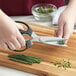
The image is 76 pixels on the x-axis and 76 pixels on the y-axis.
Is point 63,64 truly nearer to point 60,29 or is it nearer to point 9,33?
point 60,29

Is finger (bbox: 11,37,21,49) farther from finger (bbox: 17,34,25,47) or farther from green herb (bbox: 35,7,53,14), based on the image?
green herb (bbox: 35,7,53,14)

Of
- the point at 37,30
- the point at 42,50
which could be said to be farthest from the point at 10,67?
the point at 37,30

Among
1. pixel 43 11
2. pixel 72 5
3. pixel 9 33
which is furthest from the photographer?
pixel 43 11

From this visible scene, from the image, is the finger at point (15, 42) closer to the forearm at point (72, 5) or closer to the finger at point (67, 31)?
the finger at point (67, 31)

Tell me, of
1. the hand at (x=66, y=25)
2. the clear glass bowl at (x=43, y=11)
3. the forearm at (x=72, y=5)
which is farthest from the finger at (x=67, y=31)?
the clear glass bowl at (x=43, y=11)

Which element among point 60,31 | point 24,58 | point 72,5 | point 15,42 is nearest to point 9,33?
point 15,42

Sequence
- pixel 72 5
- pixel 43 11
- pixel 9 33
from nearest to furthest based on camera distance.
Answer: pixel 9 33
pixel 72 5
pixel 43 11

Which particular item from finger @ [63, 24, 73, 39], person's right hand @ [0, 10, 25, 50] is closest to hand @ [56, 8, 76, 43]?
finger @ [63, 24, 73, 39]

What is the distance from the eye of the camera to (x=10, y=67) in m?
1.31

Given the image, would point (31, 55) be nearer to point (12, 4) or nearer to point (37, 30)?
point (37, 30)

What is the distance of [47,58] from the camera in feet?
4.34

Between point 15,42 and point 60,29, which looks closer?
point 15,42

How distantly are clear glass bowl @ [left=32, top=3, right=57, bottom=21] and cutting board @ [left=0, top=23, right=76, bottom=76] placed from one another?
0.13 m

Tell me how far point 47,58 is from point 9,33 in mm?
242
